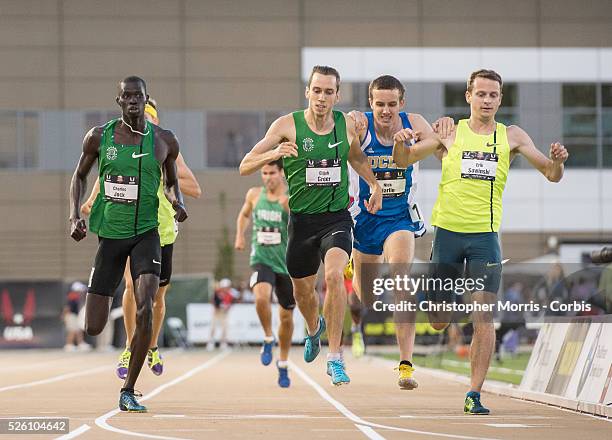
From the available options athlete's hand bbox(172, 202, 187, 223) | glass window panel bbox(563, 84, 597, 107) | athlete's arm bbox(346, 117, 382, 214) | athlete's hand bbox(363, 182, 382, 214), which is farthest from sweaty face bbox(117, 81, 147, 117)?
glass window panel bbox(563, 84, 597, 107)

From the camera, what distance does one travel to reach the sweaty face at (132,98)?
11180 mm

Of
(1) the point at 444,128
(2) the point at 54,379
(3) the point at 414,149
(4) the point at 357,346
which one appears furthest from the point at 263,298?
(1) the point at 444,128

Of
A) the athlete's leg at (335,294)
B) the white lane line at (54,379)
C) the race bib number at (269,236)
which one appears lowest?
the white lane line at (54,379)

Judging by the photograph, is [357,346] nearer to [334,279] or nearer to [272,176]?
[272,176]

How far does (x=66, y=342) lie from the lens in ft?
127

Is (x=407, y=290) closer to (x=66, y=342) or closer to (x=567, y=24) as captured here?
(x=66, y=342)

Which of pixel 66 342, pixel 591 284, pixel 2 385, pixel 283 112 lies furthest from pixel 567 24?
pixel 2 385

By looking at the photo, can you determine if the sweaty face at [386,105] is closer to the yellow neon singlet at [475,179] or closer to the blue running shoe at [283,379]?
the yellow neon singlet at [475,179]

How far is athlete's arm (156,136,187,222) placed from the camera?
11.4m

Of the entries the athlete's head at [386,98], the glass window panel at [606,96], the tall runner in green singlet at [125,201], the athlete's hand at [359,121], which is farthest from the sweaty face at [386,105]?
the glass window panel at [606,96]

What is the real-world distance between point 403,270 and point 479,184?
4.22 ft

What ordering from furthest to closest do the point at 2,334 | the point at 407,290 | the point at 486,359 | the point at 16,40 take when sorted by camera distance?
the point at 16,40
the point at 2,334
the point at 407,290
the point at 486,359

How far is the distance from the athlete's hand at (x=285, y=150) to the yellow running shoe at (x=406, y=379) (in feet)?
7.26

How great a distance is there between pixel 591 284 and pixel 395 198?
1022 centimetres
